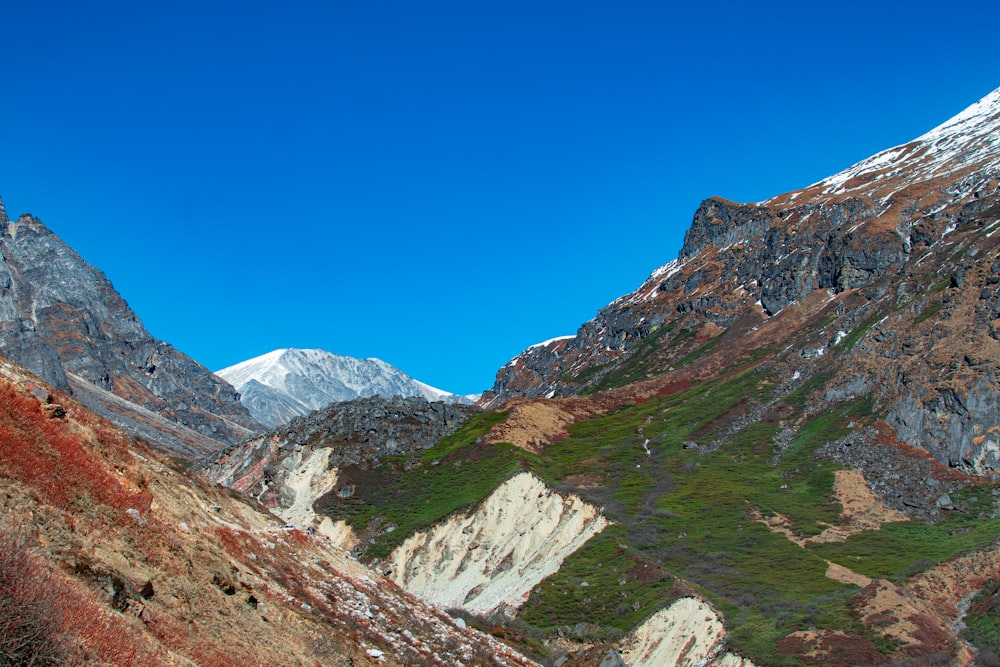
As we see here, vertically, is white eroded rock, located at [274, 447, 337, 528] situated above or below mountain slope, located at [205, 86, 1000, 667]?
below

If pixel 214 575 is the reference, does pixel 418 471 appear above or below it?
above

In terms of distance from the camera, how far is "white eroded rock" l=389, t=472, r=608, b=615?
7500 centimetres

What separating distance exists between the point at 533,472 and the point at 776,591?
104ft

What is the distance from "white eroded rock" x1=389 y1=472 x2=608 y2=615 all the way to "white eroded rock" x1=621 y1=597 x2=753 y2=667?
659 inches

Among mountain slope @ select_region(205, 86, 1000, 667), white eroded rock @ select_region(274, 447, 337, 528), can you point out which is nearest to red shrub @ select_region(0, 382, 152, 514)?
mountain slope @ select_region(205, 86, 1000, 667)

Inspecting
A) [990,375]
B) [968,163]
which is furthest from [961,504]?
[968,163]

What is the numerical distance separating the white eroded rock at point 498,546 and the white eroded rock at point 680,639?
1673 centimetres

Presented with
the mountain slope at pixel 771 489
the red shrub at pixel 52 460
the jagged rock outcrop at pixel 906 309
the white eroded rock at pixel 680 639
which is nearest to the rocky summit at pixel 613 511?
the red shrub at pixel 52 460

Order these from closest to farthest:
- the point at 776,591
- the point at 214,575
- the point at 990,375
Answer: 1. the point at 214,575
2. the point at 776,591
3. the point at 990,375

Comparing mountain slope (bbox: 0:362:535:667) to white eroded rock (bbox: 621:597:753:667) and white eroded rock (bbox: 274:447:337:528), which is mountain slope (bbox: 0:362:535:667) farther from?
white eroded rock (bbox: 274:447:337:528)

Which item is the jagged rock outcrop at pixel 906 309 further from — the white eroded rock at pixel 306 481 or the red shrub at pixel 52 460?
the red shrub at pixel 52 460

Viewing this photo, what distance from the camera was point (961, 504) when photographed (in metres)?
83.9

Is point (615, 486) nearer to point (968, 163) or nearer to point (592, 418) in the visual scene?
point (592, 418)

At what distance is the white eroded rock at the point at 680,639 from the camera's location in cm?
5253
